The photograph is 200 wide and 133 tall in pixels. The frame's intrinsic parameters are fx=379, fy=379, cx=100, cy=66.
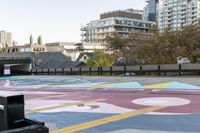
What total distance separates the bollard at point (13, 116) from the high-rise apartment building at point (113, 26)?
167754 millimetres

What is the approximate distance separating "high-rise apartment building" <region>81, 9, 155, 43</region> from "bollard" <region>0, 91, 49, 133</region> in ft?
550

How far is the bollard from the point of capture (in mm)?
4293

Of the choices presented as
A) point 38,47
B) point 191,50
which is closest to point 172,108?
point 191,50

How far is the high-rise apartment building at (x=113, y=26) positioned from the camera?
586 feet

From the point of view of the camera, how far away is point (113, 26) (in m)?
178

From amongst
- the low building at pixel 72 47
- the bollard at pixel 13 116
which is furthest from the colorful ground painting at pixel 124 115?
the low building at pixel 72 47

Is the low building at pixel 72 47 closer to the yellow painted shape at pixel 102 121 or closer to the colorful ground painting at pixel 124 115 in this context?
the colorful ground painting at pixel 124 115

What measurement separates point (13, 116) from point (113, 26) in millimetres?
174370

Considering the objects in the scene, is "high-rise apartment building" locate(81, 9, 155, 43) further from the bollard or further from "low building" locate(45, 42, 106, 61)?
the bollard

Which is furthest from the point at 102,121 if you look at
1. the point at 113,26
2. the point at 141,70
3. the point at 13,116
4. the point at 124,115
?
the point at 113,26

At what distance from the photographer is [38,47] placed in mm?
175875

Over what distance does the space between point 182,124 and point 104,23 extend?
17619 cm

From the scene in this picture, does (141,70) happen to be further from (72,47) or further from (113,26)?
(72,47)

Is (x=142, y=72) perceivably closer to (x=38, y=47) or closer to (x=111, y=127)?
(x=111, y=127)
